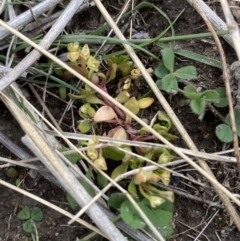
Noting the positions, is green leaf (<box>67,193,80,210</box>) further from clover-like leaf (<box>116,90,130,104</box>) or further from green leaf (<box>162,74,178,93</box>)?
green leaf (<box>162,74,178,93</box>)

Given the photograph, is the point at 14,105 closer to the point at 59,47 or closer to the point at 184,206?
the point at 59,47

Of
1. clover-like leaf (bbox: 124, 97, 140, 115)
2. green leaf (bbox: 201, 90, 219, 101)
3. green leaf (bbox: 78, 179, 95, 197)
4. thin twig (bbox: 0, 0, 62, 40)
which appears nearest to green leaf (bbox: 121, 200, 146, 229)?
green leaf (bbox: 78, 179, 95, 197)

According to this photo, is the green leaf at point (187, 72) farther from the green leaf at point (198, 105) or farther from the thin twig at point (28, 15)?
the thin twig at point (28, 15)

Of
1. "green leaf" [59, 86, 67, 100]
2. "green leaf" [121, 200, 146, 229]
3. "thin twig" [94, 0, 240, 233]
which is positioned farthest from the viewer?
"green leaf" [59, 86, 67, 100]

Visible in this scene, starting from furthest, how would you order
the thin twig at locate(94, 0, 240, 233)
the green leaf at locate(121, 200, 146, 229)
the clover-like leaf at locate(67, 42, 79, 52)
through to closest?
the clover-like leaf at locate(67, 42, 79, 52), the thin twig at locate(94, 0, 240, 233), the green leaf at locate(121, 200, 146, 229)

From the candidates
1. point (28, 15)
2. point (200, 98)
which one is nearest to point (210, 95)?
point (200, 98)

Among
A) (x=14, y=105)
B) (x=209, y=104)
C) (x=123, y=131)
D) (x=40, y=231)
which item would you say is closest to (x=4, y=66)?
(x=14, y=105)
